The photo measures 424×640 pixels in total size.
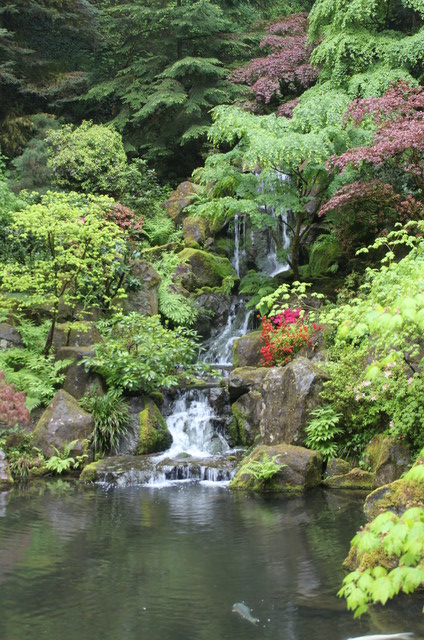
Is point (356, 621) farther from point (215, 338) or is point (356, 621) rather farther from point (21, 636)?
point (215, 338)

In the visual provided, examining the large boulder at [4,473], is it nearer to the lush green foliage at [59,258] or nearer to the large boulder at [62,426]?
the large boulder at [62,426]

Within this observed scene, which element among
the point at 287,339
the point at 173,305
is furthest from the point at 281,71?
the point at 287,339

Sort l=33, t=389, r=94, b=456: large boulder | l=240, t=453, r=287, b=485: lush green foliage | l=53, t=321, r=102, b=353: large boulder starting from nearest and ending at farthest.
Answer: l=240, t=453, r=287, b=485: lush green foliage → l=33, t=389, r=94, b=456: large boulder → l=53, t=321, r=102, b=353: large boulder

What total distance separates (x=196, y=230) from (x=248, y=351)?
582 cm

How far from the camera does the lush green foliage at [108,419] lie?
1206 cm

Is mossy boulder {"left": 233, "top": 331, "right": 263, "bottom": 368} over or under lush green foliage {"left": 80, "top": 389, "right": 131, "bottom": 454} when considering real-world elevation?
over

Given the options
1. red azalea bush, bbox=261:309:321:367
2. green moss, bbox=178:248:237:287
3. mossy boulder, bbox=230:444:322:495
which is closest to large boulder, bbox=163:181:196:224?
green moss, bbox=178:248:237:287

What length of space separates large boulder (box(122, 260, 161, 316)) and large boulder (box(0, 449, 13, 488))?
17.7 feet

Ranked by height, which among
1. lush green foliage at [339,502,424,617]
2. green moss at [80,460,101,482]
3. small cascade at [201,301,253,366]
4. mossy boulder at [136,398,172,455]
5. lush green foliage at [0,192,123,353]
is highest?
lush green foliage at [0,192,123,353]

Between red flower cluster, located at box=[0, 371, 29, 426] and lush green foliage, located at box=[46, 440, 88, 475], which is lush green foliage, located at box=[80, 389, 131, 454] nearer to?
lush green foliage, located at box=[46, 440, 88, 475]

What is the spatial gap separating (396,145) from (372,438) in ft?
18.6

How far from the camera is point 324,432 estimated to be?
10.8m

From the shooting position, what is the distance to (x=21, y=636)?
539cm

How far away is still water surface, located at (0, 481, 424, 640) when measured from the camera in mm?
5594
